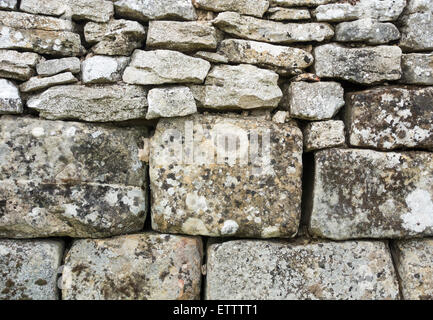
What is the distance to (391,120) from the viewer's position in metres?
2.20

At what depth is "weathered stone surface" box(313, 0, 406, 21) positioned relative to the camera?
2242 mm

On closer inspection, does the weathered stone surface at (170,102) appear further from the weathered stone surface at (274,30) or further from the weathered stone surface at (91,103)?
the weathered stone surface at (274,30)

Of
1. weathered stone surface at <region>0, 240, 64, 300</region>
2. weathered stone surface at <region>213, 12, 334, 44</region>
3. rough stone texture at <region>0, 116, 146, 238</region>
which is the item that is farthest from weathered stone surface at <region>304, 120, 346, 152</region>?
weathered stone surface at <region>0, 240, 64, 300</region>

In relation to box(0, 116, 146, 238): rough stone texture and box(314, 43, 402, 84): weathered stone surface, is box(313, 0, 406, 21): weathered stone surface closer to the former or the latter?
box(314, 43, 402, 84): weathered stone surface

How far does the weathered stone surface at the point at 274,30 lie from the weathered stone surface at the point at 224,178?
51cm

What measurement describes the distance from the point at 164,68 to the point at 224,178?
2.29 ft

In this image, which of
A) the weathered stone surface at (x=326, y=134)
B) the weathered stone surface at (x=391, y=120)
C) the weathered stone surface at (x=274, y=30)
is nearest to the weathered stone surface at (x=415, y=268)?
the weathered stone surface at (x=391, y=120)

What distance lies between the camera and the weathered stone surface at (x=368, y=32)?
2.23m

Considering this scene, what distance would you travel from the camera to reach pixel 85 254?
7.01 ft

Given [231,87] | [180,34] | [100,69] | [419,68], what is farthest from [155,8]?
[419,68]

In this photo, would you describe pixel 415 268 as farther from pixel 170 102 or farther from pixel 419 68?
pixel 170 102

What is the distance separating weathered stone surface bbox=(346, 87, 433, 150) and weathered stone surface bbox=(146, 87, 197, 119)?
954 millimetres
